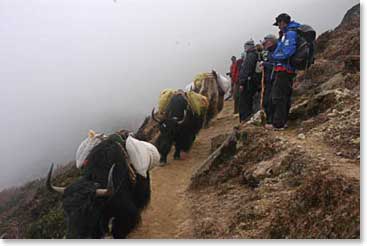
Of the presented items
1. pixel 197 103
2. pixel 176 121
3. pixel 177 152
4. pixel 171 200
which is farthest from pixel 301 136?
pixel 197 103

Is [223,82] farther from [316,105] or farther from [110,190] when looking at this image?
[110,190]

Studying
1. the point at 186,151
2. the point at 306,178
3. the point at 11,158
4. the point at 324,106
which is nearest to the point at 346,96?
the point at 324,106

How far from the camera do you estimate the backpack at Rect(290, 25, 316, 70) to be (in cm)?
541

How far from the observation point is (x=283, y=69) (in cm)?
563

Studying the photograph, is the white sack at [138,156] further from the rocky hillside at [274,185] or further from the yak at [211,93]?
Answer: the yak at [211,93]

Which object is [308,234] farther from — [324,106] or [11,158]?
[11,158]

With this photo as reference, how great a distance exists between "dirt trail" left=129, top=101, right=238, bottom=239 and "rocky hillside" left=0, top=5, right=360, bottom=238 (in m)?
0.01

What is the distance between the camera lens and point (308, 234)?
121 inches

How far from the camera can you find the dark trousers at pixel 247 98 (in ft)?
24.5

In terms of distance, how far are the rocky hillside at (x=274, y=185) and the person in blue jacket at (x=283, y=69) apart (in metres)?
0.24

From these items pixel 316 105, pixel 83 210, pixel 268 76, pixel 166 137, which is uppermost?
pixel 268 76

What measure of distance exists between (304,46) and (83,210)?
3203 millimetres

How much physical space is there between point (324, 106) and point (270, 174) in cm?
188

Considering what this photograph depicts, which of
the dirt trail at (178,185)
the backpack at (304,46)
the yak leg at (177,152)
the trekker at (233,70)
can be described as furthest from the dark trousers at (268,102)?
the trekker at (233,70)
